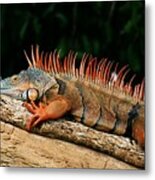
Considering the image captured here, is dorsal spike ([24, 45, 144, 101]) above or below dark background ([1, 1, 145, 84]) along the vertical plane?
below

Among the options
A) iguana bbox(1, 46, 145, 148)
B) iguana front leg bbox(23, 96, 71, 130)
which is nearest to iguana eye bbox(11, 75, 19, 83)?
iguana bbox(1, 46, 145, 148)

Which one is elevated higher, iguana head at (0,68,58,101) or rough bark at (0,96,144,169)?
iguana head at (0,68,58,101)

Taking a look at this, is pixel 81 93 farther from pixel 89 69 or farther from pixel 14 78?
pixel 14 78

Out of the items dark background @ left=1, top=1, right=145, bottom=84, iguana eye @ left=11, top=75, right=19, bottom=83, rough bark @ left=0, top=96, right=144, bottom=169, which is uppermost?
dark background @ left=1, top=1, right=145, bottom=84

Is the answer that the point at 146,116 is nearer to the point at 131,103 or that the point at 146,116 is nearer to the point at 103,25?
the point at 131,103

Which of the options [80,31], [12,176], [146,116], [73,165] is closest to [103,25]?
[80,31]

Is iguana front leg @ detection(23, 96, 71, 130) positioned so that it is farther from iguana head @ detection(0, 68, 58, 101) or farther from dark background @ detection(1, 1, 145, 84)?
dark background @ detection(1, 1, 145, 84)

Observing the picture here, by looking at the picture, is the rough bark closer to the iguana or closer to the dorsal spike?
the iguana

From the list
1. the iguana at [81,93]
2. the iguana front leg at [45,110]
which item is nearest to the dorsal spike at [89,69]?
the iguana at [81,93]

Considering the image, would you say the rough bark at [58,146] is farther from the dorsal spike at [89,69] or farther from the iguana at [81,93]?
the dorsal spike at [89,69]
